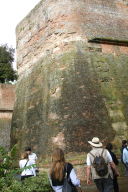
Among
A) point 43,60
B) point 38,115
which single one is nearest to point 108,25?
point 43,60

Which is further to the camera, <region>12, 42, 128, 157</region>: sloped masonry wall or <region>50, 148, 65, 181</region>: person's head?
<region>12, 42, 128, 157</region>: sloped masonry wall

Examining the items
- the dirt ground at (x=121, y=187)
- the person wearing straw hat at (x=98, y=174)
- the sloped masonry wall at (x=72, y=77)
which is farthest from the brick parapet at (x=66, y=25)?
the person wearing straw hat at (x=98, y=174)

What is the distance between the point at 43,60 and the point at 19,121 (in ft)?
8.85

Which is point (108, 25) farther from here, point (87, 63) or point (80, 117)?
point (80, 117)

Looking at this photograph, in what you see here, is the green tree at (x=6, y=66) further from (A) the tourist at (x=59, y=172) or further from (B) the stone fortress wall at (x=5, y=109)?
(A) the tourist at (x=59, y=172)

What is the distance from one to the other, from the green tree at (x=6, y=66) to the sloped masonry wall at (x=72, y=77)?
19.2 m

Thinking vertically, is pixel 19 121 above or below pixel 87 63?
below

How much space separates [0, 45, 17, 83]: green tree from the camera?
31969 mm

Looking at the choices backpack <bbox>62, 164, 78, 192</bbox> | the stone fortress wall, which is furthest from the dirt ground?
the stone fortress wall

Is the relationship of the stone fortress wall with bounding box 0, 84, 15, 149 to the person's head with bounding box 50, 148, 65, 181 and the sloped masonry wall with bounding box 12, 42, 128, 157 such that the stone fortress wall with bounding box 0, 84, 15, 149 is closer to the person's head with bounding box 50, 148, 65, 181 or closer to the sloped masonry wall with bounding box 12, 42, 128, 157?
the sloped masonry wall with bounding box 12, 42, 128, 157

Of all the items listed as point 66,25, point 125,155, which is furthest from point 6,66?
point 125,155

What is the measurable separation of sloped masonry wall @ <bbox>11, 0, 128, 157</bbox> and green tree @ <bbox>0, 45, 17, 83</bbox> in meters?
19.2

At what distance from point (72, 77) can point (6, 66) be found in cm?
2294

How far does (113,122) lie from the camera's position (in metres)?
10.1
